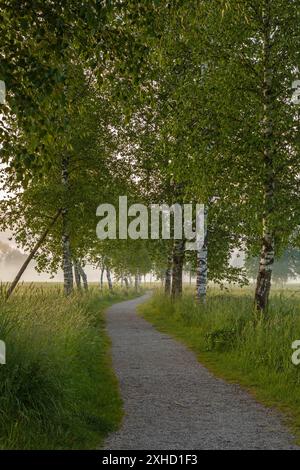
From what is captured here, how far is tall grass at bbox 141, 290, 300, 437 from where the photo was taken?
9.73 meters

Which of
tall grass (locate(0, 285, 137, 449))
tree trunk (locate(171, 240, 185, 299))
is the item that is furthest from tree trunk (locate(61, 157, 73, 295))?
tall grass (locate(0, 285, 137, 449))

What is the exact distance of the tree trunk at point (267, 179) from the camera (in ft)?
44.4

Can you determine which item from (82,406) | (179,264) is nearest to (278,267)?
(179,264)

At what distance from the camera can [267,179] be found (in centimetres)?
1418

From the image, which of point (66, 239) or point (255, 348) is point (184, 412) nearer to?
point (255, 348)

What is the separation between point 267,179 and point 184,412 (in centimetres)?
784

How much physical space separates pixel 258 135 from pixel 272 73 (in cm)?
210

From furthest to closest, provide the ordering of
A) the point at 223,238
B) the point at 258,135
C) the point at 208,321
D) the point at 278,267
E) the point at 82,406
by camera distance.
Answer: the point at 278,267, the point at 223,238, the point at 208,321, the point at 258,135, the point at 82,406

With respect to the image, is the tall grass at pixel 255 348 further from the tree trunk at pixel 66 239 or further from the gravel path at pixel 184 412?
the tree trunk at pixel 66 239

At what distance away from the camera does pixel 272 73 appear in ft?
47.2

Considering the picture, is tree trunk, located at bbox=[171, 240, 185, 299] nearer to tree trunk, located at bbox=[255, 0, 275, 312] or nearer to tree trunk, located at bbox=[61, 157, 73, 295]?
tree trunk, located at bbox=[61, 157, 73, 295]

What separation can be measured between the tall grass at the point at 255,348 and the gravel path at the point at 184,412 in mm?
484

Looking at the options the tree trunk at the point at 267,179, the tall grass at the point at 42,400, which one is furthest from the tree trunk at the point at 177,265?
the tall grass at the point at 42,400
